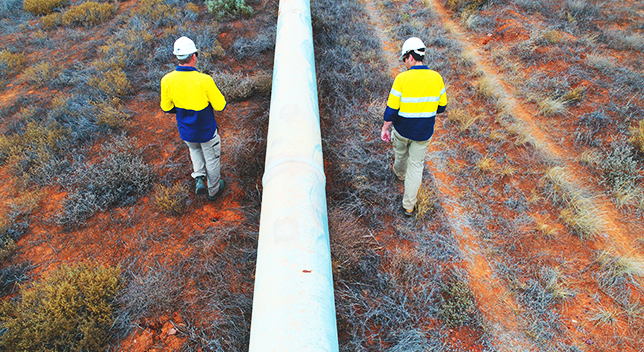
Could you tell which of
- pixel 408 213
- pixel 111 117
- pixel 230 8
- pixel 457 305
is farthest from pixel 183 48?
pixel 230 8

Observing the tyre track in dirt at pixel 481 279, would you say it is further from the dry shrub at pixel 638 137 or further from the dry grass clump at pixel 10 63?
the dry grass clump at pixel 10 63

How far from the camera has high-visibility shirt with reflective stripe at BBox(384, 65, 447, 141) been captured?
357 cm

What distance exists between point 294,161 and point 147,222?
2.63 metres

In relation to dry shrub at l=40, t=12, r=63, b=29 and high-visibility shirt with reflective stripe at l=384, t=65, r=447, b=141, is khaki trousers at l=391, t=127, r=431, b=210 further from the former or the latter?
dry shrub at l=40, t=12, r=63, b=29

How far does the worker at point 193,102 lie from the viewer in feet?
11.9

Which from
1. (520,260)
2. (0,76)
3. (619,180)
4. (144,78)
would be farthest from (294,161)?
(0,76)

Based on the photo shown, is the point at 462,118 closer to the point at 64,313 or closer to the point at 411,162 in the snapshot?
the point at 411,162

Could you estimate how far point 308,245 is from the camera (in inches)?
90.9

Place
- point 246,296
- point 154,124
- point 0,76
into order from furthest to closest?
point 0,76 < point 154,124 < point 246,296

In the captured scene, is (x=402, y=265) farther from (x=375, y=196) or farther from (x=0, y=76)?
(x=0, y=76)

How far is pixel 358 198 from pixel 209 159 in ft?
7.27

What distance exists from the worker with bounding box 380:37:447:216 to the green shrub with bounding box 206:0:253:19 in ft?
23.1

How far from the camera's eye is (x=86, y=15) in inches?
361

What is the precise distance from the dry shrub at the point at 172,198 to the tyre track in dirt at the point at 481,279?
3.84m
